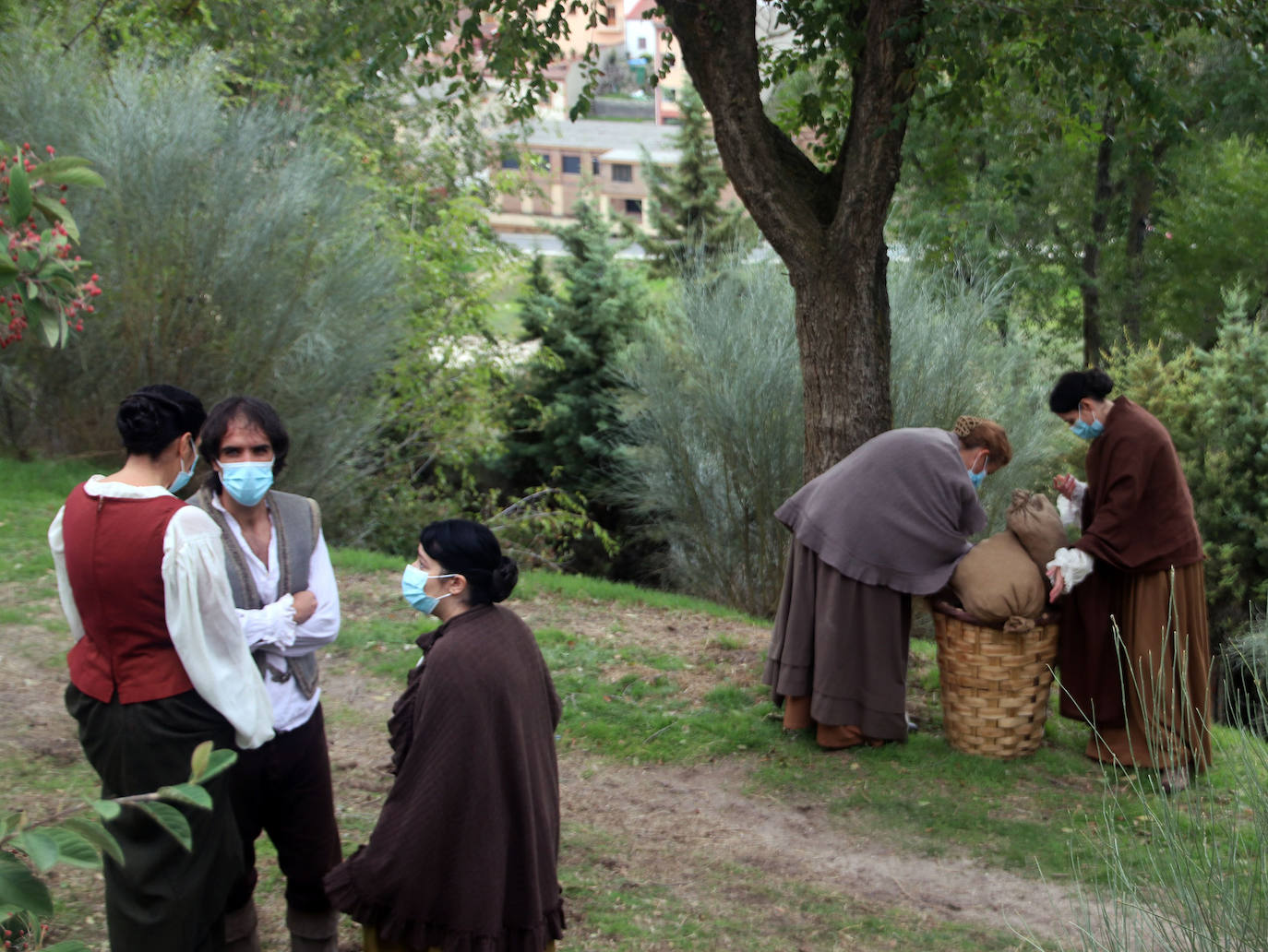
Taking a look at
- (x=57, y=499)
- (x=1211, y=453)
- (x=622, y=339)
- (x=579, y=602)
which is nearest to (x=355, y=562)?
(x=579, y=602)

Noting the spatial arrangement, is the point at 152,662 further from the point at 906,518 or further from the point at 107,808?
the point at 906,518

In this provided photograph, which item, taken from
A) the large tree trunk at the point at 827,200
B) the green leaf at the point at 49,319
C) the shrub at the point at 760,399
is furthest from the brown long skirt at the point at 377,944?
the shrub at the point at 760,399

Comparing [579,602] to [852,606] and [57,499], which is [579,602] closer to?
[852,606]

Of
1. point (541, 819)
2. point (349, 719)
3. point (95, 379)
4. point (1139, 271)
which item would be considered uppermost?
point (1139, 271)

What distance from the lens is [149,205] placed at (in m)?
12.1

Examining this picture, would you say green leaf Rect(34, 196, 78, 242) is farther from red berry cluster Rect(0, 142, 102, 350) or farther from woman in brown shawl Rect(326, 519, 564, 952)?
woman in brown shawl Rect(326, 519, 564, 952)

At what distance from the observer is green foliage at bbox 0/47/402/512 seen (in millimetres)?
12094

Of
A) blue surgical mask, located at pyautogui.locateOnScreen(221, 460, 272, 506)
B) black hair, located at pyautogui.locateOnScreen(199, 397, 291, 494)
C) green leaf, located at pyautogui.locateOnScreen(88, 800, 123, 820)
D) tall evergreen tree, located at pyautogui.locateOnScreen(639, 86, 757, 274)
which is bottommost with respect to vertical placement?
green leaf, located at pyautogui.locateOnScreen(88, 800, 123, 820)

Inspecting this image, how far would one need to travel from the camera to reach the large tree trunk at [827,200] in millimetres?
6695

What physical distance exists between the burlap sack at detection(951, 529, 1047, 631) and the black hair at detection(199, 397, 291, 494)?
11.7ft

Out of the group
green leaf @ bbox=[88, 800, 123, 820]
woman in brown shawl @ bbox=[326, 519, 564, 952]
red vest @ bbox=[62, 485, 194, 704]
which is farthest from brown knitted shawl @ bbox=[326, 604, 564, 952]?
green leaf @ bbox=[88, 800, 123, 820]

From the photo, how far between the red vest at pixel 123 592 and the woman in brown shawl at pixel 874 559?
3647 millimetres

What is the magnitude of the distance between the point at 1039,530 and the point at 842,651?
1170 millimetres

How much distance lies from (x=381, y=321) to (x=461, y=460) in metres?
4.05
